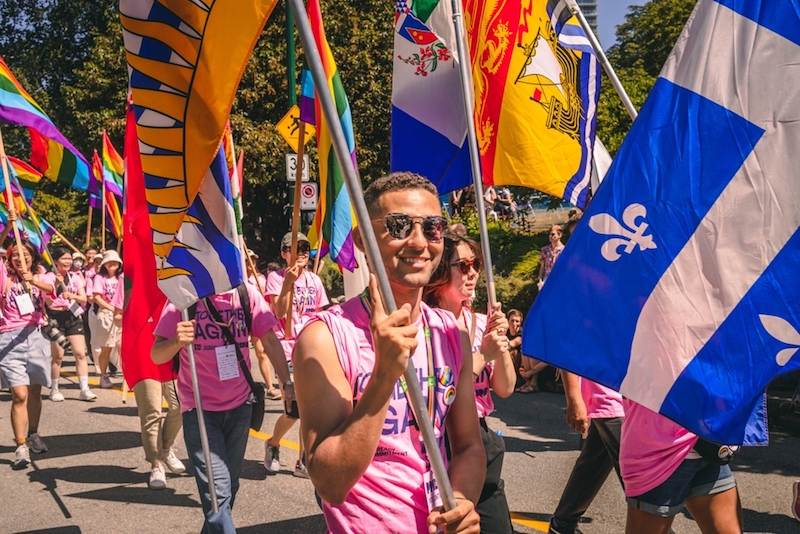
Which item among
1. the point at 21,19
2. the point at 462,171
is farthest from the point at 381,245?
the point at 21,19

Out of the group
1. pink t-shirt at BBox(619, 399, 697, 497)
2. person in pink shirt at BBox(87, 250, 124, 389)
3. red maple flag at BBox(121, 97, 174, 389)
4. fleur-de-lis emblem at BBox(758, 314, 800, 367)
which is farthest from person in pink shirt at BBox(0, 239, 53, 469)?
fleur-de-lis emblem at BBox(758, 314, 800, 367)

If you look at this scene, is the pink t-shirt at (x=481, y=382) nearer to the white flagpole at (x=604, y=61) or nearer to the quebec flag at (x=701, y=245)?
the quebec flag at (x=701, y=245)

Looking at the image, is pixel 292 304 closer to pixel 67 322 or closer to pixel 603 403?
pixel 603 403

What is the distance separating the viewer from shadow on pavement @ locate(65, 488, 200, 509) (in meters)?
6.67

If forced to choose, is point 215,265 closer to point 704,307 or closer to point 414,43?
point 414,43

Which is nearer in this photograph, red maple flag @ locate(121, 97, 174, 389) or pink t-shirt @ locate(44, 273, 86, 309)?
red maple flag @ locate(121, 97, 174, 389)

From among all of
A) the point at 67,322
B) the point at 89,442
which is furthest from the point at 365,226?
the point at 67,322

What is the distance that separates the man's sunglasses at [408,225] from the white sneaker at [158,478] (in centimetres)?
518

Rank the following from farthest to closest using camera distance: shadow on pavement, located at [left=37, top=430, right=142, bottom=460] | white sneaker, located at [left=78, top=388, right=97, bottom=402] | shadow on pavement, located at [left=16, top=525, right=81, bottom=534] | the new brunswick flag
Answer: white sneaker, located at [left=78, top=388, right=97, bottom=402] → shadow on pavement, located at [left=37, top=430, right=142, bottom=460] → shadow on pavement, located at [left=16, top=525, right=81, bottom=534] → the new brunswick flag

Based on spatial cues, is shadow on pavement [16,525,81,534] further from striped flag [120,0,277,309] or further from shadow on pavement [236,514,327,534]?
striped flag [120,0,277,309]

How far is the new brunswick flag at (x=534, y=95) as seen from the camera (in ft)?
15.7

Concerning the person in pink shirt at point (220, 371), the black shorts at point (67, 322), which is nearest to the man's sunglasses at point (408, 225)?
the person in pink shirt at point (220, 371)

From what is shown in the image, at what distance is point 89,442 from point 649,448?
22.0 ft

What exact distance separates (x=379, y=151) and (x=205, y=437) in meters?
19.1
